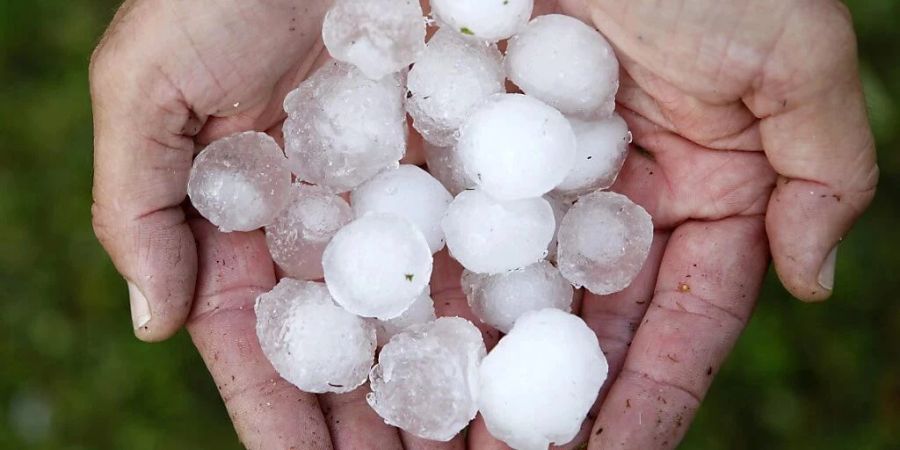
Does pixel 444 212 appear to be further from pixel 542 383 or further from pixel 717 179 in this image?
pixel 717 179

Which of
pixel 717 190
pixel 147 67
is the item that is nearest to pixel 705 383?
pixel 717 190

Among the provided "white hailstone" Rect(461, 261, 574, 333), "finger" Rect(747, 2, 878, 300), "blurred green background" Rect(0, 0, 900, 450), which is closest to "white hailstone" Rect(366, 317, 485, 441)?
"white hailstone" Rect(461, 261, 574, 333)

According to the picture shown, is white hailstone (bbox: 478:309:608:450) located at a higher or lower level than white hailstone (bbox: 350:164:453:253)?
lower

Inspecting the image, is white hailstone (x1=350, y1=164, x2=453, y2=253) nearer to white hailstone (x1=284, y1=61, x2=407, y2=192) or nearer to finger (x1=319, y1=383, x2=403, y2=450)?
white hailstone (x1=284, y1=61, x2=407, y2=192)

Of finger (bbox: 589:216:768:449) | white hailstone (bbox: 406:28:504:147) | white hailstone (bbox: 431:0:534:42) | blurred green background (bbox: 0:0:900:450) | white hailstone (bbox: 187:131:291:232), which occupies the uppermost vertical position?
white hailstone (bbox: 431:0:534:42)

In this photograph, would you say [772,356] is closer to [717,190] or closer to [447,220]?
[717,190]

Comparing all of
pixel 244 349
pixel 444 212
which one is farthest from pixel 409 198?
pixel 244 349

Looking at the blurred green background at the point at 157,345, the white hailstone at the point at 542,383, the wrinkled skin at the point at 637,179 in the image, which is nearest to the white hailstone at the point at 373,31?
the wrinkled skin at the point at 637,179
